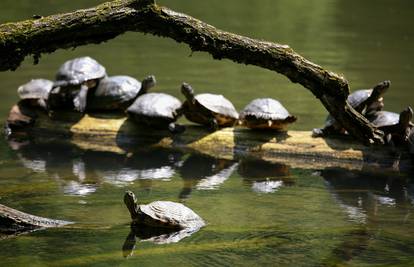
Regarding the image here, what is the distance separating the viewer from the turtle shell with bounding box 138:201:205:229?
231 inches

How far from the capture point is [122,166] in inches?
314

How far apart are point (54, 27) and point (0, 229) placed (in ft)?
5.42

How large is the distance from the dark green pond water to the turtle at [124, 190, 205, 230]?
4.4 inches

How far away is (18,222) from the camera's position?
5938 mm

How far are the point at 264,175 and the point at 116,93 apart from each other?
2100 mm

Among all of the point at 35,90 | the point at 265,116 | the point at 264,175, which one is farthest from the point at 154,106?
the point at 35,90

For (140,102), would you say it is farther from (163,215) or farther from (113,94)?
(163,215)

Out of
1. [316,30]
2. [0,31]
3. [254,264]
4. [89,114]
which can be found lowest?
[254,264]

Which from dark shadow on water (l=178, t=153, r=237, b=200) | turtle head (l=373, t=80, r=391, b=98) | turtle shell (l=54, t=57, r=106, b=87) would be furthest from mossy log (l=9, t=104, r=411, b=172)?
turtle head (l=373, t=80, r=391, b=98)

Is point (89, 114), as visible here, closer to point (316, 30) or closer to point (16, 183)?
point (16, 183)

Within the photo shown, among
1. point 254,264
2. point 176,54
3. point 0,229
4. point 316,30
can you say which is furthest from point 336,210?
point 316,30

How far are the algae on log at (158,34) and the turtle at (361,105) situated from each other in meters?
0.61

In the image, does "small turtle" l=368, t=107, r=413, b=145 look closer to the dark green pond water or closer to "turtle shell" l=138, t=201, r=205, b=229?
the dark green pond water

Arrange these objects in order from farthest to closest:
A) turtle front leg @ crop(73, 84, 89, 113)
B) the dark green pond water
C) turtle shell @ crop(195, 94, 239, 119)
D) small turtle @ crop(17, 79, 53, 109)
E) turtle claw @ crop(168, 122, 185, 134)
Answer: small turtle @ crop(17, 79, 53, 109)
turtle front leg @ crop(73, 84, 89, 113)
turtle claw @ crop(168, 122, 185, 134)
turtle shell @ crop(195, 94, 239, 119)
the dark green pond water
